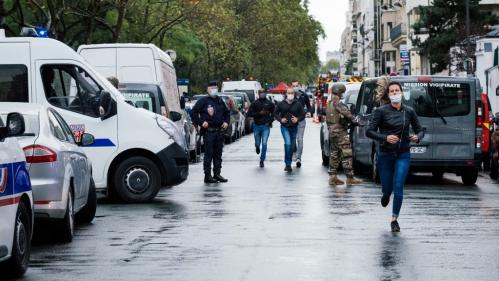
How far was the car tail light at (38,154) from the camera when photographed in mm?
12531

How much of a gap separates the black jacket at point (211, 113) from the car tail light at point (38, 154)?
10281 mm

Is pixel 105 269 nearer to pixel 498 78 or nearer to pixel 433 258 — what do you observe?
pixel 433 258

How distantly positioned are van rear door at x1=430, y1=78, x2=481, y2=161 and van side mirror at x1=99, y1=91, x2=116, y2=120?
659cm

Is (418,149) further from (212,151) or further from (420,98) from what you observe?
(212,151)

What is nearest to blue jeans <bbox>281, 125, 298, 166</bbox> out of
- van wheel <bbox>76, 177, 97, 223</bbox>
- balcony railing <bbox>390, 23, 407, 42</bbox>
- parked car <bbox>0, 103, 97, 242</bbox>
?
van wheel <bbox>76, 177, 97, 223</bbox>

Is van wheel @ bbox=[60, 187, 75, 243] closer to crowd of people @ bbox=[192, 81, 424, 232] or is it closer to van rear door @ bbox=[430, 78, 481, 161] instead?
crowd of people @ bbox=[192, 81, 424, 232]

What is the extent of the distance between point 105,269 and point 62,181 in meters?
2.12

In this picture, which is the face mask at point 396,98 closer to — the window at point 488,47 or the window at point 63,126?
the window at point 63,126

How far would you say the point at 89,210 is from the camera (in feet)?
49.9

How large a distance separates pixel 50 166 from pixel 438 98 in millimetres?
11009

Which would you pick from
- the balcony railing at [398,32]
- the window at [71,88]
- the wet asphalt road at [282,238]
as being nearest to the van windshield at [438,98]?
the wet asphalt road at [282,238]

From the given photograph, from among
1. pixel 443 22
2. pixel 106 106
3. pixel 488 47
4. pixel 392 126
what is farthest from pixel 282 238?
pixel 443 22

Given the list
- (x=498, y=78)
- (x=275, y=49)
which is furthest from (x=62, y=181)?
(x=275, y=49)

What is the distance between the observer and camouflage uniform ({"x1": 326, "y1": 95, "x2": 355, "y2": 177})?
22.6 metres
